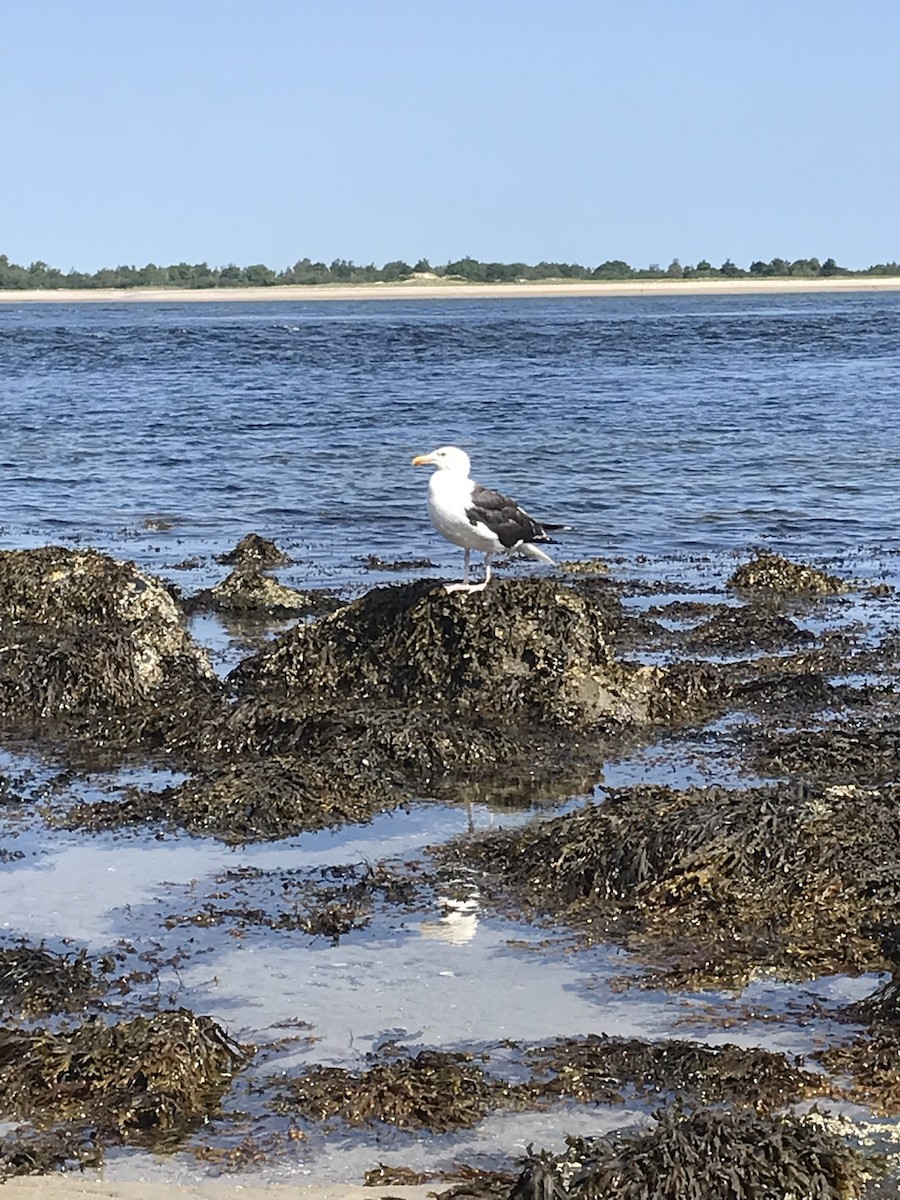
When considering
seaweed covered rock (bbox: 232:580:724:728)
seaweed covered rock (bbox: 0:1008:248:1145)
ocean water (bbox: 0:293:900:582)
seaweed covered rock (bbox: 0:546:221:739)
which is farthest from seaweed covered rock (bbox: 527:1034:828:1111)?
ocean water (bbox: 0:293:900:582)

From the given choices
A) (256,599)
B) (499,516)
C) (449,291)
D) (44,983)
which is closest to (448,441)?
(256,599)

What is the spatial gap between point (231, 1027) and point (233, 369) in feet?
155

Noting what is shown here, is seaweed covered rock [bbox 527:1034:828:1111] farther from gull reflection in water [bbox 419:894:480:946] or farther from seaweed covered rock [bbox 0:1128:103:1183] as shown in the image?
seaweed covered rock [bbox 0:1128:103:1183]

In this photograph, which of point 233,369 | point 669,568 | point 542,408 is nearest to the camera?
point 669,568

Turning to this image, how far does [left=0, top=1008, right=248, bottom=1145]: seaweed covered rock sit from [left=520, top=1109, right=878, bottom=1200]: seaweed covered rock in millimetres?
1148

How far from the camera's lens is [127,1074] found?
5305 millimetres

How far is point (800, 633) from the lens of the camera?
478 inches

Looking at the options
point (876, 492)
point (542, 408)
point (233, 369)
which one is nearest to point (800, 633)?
point (876, 492)

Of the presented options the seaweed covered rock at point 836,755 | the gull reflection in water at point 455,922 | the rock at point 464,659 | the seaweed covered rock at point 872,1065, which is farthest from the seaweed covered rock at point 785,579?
the seaweed covered rock at point 872,1065

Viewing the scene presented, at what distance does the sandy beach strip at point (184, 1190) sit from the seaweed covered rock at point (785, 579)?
997cm

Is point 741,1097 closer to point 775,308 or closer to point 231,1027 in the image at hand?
point 231,1027

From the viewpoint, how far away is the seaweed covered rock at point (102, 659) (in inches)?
397

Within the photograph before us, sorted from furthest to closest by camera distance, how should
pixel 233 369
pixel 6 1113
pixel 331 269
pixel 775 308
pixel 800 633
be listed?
pixel 331 269
pixel 775 308
pixel 233 369
pixel 800 633
pixel 6 1113

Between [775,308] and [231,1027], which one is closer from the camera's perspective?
[231,1027]
